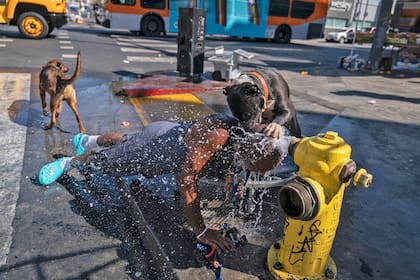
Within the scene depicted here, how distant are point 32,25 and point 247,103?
45.1 ft

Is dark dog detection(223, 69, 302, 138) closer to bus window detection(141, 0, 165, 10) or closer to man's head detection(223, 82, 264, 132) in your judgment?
man's head detection(223, 82, 264, 132)

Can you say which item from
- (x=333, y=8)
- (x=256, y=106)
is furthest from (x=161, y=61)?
(x=333, y=8)

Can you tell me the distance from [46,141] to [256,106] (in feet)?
10.1

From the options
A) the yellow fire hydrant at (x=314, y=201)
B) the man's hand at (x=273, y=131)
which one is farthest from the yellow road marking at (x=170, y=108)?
the yellow fire hydrant at (x=314, y=201)

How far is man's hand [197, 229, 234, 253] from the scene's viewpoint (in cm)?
232

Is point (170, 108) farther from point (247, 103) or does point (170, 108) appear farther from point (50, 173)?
point (247, 103)

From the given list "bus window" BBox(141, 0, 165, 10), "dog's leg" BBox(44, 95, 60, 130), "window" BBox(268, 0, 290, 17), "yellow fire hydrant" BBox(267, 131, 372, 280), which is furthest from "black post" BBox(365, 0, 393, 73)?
"yellow fire hydrant" BBox(267, 131, 372, 280)

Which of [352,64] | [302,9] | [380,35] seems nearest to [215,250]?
[380,35]

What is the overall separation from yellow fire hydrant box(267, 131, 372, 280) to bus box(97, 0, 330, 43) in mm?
15961

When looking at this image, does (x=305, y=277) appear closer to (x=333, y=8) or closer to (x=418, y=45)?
(x=418, y=45)

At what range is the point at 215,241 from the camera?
7.64ft

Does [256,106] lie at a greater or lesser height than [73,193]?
greater

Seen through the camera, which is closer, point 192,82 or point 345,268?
point 345,268

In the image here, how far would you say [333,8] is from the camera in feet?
143
